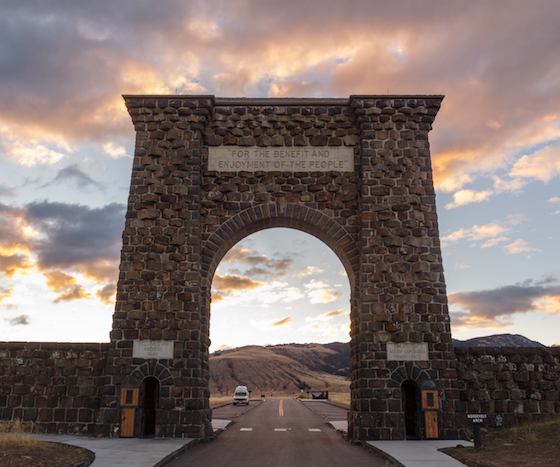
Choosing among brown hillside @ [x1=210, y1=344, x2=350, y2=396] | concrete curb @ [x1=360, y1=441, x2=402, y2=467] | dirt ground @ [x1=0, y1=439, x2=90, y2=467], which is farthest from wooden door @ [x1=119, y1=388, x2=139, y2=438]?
brown hillside @ [x1=210, y1=344, x2=350, y2=396]

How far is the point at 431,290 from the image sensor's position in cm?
1741

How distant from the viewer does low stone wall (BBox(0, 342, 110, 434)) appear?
16797mm

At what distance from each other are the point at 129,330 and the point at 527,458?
36.1ft

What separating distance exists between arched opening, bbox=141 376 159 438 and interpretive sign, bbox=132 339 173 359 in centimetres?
88

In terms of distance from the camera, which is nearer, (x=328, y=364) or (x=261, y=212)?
(x=261, y=212)

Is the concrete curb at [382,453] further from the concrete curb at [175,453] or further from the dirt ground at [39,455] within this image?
the dirt ground at [39,455]

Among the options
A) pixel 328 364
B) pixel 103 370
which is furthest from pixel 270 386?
pixel 103 370

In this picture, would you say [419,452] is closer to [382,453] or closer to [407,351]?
[382,453]

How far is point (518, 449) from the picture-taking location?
1275 centimetres

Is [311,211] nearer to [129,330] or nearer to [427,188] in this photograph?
[427,188]

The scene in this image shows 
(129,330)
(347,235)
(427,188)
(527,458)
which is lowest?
(527,458)

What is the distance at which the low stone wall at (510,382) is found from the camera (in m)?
16.7

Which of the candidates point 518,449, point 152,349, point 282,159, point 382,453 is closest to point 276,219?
point 282,159

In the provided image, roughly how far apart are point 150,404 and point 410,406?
8.12 m
